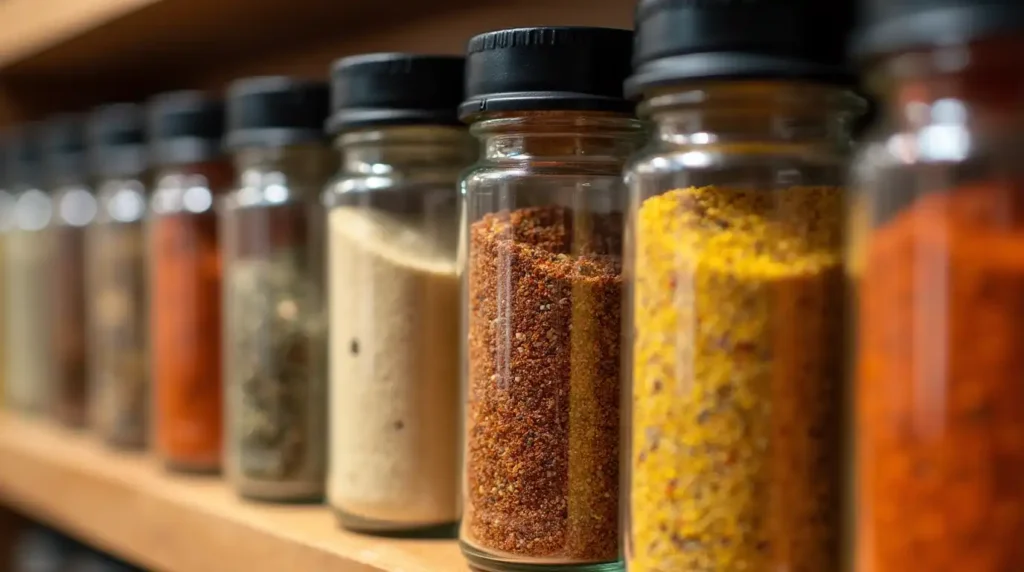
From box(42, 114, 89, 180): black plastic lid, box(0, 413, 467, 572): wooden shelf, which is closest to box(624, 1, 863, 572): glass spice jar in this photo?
box(0, 413, 467, 572): wooden shelf

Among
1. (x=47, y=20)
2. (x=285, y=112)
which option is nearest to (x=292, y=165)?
(x=285, y=112)

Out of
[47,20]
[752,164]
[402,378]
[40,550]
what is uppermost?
[47,20]

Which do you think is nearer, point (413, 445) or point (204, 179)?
point (413, 445)

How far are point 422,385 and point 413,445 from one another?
0.04 meters

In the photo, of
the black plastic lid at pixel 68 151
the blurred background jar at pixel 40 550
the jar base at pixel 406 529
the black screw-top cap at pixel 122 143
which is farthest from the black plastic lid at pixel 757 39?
the blurred background jar at pixel 40 550

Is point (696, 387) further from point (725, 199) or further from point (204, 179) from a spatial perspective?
point (204, 179)

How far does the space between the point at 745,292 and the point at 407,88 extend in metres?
0.30

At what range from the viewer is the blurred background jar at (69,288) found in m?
1.11

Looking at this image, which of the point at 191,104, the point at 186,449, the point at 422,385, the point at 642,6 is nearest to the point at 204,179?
the point at 191,104

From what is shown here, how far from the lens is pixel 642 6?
18.7 inches

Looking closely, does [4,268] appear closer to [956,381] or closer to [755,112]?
[755,112]

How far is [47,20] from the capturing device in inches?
40.6

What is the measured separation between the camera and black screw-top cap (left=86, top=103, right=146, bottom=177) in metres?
1.01

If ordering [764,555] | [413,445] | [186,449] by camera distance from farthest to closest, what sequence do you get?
[186,449], [413,445], [764,555]
